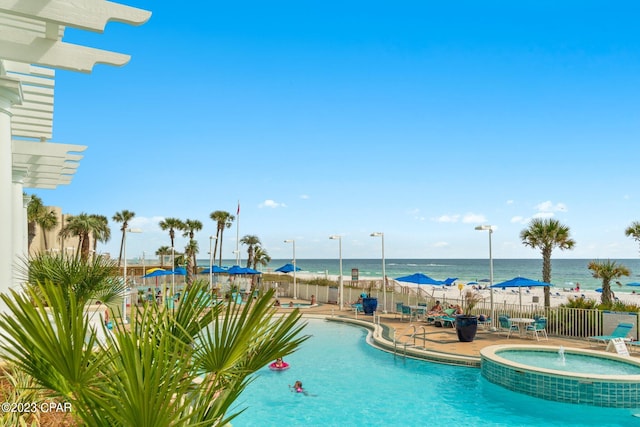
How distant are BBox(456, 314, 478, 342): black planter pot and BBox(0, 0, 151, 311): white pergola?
12031 millimetres

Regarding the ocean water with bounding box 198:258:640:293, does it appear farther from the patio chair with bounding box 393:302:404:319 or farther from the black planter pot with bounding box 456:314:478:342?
the black planter pot with bounding box 456:314:478:342

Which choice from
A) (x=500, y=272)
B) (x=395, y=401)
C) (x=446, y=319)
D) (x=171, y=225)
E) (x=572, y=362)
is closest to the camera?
(x=395, y=401)

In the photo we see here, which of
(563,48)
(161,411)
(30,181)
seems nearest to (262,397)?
(161,411)

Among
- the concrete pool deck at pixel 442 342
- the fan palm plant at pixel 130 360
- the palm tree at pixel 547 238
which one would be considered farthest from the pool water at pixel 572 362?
the fan palm plant at pixel 130 360

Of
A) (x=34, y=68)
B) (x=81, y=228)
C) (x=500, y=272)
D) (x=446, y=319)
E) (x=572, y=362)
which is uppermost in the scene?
(x=34, y=68)

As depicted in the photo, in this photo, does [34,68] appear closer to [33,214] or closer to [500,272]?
[33,214]

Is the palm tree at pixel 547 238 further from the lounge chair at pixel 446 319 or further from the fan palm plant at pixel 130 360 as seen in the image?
the fan palm plant at pixel 130 360

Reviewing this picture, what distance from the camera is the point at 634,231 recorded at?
74.5 ft

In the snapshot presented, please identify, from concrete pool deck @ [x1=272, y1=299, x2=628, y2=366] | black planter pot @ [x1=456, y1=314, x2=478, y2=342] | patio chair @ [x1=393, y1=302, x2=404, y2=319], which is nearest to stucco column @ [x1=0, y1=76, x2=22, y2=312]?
concrete pool deck @ [x1=272, y1=299, x2=628, y2=366]

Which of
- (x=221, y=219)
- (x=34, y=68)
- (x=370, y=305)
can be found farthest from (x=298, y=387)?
(x=221, y=219)

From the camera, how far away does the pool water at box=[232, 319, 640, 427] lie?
906 cm

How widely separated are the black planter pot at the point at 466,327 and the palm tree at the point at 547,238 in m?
8.94

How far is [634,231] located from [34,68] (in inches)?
1000

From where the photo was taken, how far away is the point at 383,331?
17078mm
